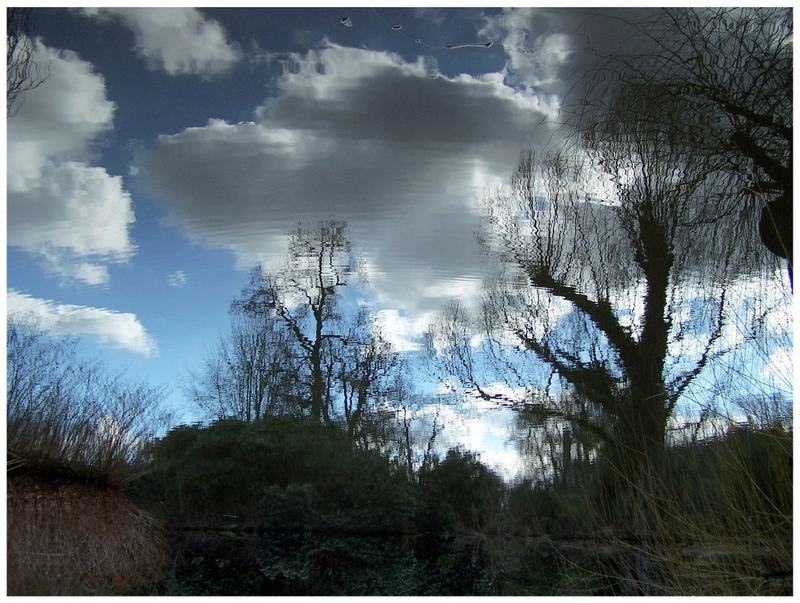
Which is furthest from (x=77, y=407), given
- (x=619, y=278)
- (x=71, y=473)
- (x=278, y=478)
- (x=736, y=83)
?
(x=736, y=83)

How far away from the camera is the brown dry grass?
9.52ft

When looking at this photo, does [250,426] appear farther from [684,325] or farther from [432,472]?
[684,325]

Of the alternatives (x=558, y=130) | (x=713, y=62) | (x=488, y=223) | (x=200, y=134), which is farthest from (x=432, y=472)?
(x=713, y=62)

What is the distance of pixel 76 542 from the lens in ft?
10.8

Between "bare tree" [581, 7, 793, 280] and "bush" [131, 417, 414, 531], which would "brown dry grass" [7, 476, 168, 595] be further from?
"bare tree" [581, 7, 793, 280]

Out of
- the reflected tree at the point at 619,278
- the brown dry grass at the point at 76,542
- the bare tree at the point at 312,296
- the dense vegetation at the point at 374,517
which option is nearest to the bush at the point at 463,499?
the dense vegetation at the point at 374,517

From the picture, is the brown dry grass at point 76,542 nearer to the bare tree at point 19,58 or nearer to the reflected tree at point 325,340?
the reflected tree at point 325,340

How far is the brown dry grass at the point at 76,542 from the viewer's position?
2900 millimetres

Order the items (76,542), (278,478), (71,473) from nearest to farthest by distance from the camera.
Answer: (76,542)
(71,473)
(278,478)

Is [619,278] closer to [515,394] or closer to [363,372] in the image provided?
[515,394]

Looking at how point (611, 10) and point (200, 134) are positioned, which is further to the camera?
point (200, 134)

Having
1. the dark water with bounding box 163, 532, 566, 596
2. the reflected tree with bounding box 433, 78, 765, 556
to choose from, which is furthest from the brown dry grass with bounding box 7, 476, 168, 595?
the reflected tree with bounding box 433, 78, 765, 556

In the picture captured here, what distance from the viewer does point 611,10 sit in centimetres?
361

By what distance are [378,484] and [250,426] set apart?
831 millimetres
